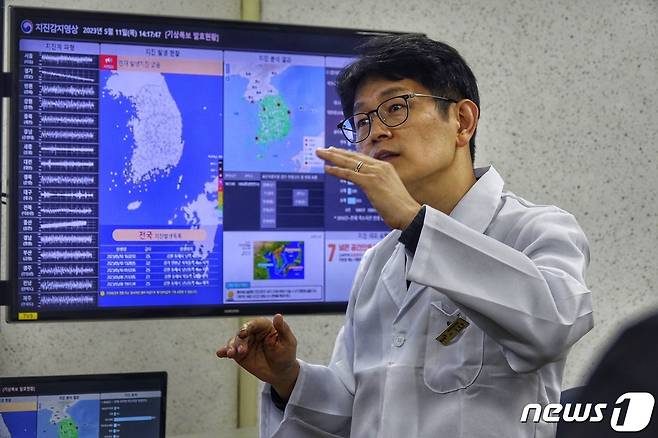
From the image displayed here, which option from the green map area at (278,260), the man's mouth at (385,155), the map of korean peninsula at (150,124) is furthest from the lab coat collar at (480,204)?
the map of korean peninsula at (150,124)

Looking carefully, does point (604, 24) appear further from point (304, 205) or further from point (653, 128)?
point (304, 205)

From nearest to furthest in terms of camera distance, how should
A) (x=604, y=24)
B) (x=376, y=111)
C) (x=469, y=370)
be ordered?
(x=469, y=370) → (x=376, y=111) → (x=604, y=24)

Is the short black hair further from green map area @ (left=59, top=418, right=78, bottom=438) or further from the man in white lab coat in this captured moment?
green map area @ (left=59, top=418, right=78, bottom=438)

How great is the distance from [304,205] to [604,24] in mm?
1384

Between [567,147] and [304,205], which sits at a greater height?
[567,147]

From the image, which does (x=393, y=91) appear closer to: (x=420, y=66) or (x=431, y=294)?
(x=420, y=66)

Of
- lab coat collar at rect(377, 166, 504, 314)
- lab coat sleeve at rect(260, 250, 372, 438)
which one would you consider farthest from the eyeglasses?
lab coat sleeve at rect(260, 250, 372, 438)

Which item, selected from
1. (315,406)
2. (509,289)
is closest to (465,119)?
(509,289)

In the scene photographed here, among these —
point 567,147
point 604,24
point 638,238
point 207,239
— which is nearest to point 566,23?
point 604,24

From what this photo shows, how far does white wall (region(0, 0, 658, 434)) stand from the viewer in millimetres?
2287

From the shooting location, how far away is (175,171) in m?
1.79

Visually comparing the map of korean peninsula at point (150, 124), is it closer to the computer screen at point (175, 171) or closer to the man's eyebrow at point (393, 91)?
the computer screen at point (175, 171)

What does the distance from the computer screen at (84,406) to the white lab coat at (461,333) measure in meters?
0.26

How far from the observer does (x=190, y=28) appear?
1810 millimetres
